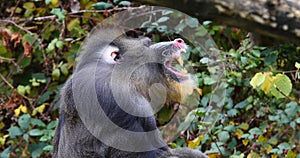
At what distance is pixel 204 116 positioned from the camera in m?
4.70

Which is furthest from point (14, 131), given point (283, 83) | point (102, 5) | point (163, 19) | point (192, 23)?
point (283, 83)

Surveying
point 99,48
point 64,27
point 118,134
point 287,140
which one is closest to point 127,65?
point 99,48

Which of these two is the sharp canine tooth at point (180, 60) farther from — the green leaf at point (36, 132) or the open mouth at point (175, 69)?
the green leaf at point (36, 132)

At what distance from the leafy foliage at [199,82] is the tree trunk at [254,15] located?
2671 millimetres

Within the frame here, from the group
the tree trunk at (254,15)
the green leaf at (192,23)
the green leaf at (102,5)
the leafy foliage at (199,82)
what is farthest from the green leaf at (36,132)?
the tree trunk at (254,15)

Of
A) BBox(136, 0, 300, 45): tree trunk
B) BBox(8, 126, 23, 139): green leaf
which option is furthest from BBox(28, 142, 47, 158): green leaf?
BBox(136, 0, 300, 45): tree trunk

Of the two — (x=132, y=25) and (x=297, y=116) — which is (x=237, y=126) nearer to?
(x=297, y=116)

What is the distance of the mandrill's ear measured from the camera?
156 inches

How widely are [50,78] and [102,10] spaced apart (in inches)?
42.1

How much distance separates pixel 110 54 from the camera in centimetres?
397

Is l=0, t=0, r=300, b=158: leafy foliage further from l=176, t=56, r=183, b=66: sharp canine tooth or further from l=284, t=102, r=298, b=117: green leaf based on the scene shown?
l=176, t=56, r=183, b=66: sharp canine tooth

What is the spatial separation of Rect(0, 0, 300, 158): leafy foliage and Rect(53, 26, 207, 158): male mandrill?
56cm

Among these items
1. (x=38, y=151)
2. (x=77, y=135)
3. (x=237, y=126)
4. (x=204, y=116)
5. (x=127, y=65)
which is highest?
(x=127, y=65)

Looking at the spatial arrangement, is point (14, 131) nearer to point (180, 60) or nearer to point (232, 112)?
point (232, 112)
